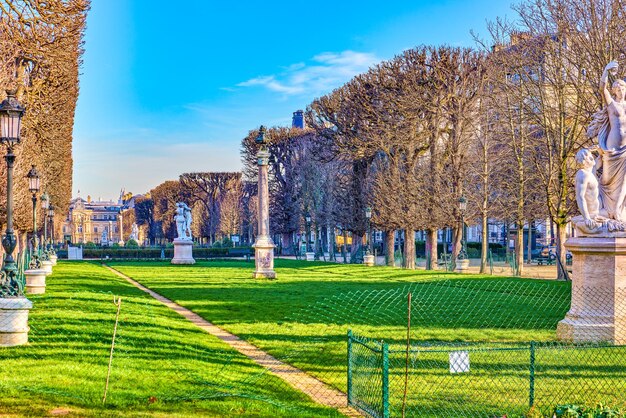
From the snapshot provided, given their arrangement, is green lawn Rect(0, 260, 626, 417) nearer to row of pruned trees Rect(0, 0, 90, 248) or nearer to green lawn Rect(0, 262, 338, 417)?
green lawn Rect(0, 262, 338, 417)

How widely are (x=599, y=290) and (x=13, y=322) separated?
9.29m

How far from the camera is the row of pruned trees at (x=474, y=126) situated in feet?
79.0

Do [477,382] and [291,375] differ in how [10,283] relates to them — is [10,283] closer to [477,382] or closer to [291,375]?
[291,375]

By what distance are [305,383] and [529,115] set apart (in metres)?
19.2

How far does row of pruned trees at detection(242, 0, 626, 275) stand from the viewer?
79.0 ft

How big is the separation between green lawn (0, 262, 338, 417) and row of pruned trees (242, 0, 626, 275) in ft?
52.6

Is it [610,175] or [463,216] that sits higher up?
[610,175]

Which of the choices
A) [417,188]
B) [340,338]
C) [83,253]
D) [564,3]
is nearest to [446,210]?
[417,188]

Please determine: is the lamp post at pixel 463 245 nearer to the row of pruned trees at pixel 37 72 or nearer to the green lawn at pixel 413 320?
the green lawn at pixel 413 320

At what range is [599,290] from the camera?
1164cm

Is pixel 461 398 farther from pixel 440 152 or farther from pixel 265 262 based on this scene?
pixel 440 152

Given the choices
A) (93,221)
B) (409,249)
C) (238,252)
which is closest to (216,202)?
(238,252)

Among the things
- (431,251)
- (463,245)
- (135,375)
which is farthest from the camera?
(431,251)

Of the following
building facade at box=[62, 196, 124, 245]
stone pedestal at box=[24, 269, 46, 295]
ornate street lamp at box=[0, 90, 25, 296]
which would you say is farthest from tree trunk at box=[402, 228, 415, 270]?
building facade at box=[62, 196, 124, 245]
